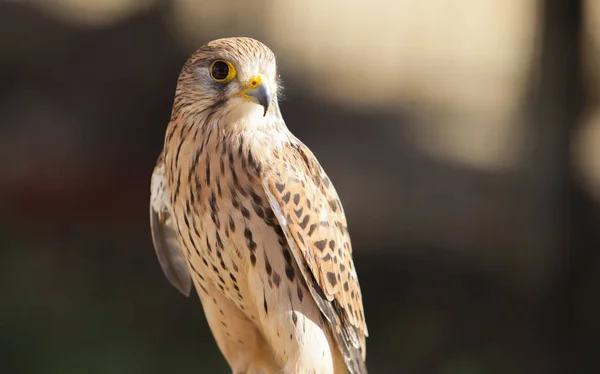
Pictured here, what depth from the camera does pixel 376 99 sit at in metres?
6.46

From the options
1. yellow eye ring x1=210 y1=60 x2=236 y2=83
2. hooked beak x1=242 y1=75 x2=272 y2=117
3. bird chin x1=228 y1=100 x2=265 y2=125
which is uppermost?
yellow eye ring x1=210 y1=60 x2=236 y2=83

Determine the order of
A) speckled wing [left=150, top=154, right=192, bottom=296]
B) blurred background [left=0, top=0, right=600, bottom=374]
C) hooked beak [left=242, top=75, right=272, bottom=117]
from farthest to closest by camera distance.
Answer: blurred background [left=0, top=0, right=600, bottom=374] < speckled wing [left=150, top=154, right=192, bottom=296] < hooked beak [left=242, top=75, right=272, bottom=117]

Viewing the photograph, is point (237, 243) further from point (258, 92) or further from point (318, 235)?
point (258, 92)

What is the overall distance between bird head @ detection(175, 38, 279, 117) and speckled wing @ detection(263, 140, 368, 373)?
0.19 meters

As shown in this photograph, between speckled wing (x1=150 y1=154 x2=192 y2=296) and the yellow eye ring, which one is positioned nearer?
the yellow eye ring

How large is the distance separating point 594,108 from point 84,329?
149 inches

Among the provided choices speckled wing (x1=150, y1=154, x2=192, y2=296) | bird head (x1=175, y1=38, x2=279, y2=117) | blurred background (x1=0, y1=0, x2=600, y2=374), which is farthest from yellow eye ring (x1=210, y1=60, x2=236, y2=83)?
blurred background (x1=0, y1=0, x2=600, y2=374)

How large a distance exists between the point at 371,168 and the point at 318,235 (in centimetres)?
366

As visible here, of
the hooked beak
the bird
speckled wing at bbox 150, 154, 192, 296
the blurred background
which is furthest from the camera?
the blurred background

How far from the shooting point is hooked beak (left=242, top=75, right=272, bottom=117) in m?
2.28

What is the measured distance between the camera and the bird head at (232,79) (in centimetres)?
230

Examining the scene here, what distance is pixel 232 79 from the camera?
2.35 m

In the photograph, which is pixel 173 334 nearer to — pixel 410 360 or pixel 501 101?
pixel 410 360

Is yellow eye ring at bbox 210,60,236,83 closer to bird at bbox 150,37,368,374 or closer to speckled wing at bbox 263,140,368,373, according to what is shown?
bird at bbox 150,37,368,374
